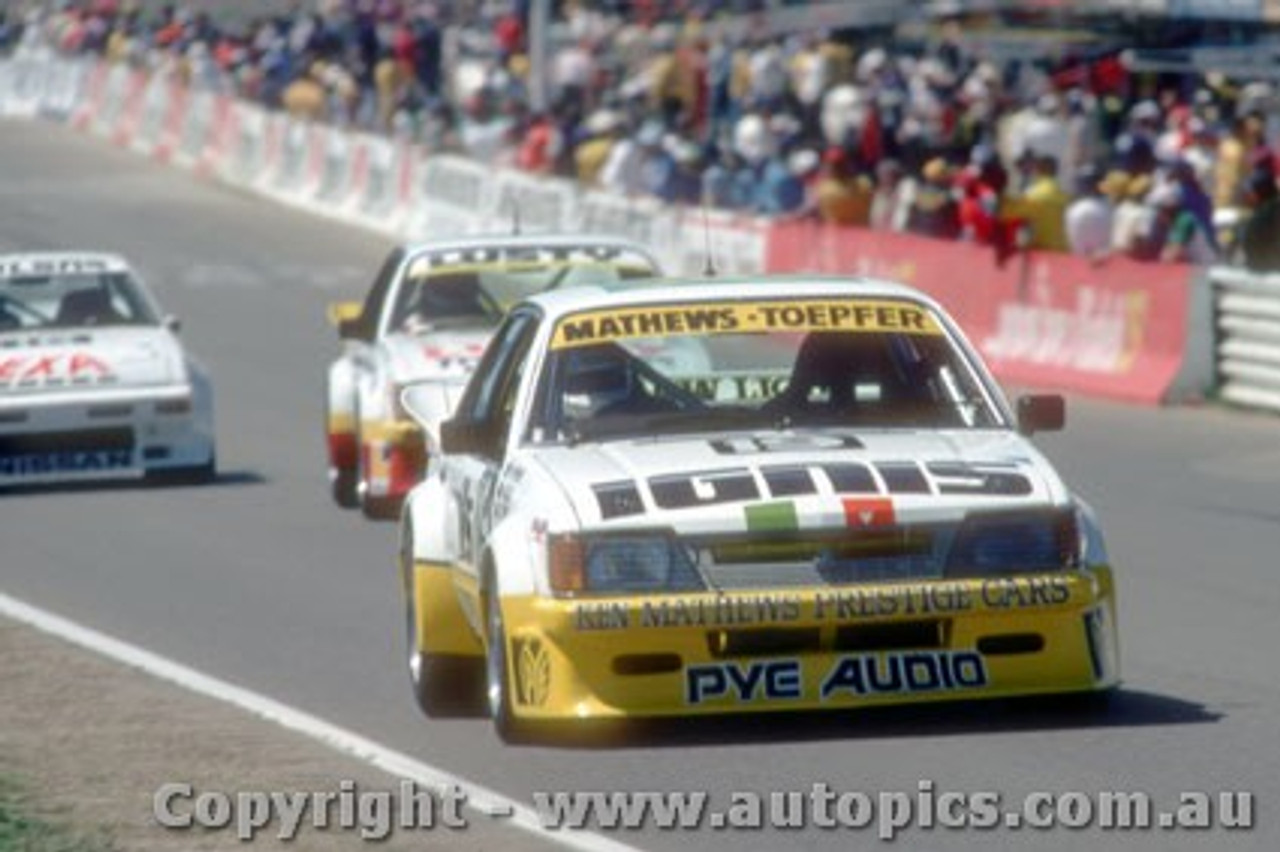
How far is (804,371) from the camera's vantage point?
11.3 metres

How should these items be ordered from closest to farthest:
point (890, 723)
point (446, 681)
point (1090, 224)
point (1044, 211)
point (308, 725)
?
point (890, 723) → point (308, 725) → point (446, 681) → point (1090, 224) → point (1044, 211)

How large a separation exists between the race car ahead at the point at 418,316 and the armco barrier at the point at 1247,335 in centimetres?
609

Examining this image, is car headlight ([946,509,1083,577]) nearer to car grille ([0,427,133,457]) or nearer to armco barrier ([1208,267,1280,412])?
car grille ([0,427,133,457])

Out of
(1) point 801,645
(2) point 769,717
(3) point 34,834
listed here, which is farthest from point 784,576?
(3) point 34,834

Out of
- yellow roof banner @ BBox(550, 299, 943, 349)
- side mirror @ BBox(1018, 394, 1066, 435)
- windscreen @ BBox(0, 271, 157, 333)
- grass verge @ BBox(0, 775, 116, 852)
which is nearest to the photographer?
grass verge @ BBox(0, 775, 116, 852)

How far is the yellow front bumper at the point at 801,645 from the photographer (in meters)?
10.1

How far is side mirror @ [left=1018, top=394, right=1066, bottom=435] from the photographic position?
11398 millimetres

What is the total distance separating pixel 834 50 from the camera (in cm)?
3819

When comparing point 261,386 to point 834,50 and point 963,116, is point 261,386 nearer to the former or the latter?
point 963,116

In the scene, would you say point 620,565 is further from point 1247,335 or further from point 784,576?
point 1247,335

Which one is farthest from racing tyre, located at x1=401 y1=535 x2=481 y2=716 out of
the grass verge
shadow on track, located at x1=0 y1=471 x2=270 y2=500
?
shadow on track, located at x1=0 y1=471 x2=270 y2=500

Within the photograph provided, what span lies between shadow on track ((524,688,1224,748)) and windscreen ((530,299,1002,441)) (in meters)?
0.88

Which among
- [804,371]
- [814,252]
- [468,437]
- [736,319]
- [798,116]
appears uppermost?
[736,319]

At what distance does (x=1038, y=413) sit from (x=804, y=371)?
77 cm
